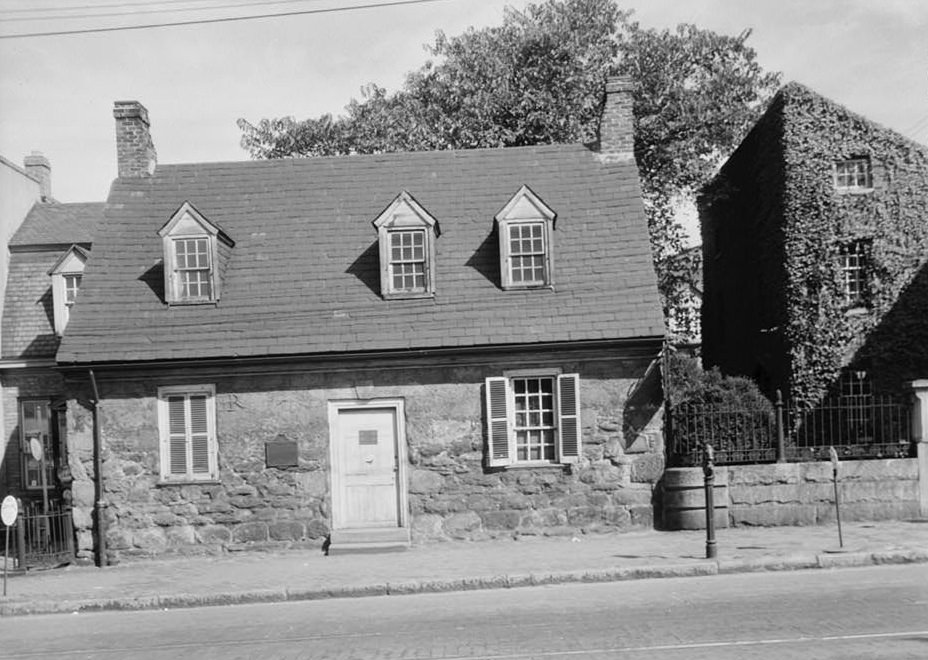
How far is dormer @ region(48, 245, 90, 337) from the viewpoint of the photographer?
22.0 metres

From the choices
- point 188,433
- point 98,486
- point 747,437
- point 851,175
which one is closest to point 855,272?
point 851,175

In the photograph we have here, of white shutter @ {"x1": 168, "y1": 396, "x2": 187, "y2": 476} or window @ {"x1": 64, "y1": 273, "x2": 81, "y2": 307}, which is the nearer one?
white shutter @ {"x1": 168, "y1": 396, "x2": 187, "y2": 476}

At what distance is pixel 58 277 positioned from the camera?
22281mm

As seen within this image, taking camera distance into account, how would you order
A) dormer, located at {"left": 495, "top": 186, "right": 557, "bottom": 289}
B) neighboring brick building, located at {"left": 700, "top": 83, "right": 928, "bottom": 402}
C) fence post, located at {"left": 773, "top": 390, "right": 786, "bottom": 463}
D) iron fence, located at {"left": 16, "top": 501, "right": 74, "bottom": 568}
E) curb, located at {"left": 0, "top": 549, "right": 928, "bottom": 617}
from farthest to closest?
neighboring brick building, located at {"left": 700, "top": 83, "right": 928, "bottom": 402}
dormer, located at {"left": 495, "top": 186, "right": 557, "bottom": 289}
fence post, located at {"left": 773, "top": 390, "right": 786, "bottom": 463}
iron fence, located at {"left": 16, "top": 501, "right": 74, "bottom": 568}
curb, located at {"left": 0, "top": 549, "right": 928, "bottom": 617}

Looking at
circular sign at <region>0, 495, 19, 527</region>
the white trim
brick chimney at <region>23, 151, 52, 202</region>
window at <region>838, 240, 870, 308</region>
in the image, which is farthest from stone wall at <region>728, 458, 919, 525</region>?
brick chimney at <region>23, 151, 52, 202</region>

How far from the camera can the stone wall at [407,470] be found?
1582 centimetres

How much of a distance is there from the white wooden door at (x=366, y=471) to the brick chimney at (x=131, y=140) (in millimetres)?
7244

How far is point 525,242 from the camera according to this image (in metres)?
16.9

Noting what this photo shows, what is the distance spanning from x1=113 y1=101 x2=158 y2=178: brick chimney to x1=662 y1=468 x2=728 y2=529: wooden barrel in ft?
39.3

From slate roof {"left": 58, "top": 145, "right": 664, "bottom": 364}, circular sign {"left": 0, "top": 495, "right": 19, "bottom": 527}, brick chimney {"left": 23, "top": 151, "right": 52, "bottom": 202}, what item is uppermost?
brick chimney {"left": 23, "top": 151, "right": 52, "bottom": 202}

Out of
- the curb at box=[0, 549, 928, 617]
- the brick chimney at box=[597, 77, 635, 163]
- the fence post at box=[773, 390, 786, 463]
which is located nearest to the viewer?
the curb at box=[0, 549, 928, 617]

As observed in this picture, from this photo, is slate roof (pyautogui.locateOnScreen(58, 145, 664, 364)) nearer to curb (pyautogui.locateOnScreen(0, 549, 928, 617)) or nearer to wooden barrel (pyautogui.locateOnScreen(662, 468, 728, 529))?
wooden barrel (pyautogui.locateOnScreen(662, 468, 728, 529))

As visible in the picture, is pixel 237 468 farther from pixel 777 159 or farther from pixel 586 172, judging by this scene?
pixel 777 159

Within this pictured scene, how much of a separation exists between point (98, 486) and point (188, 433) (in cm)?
167
